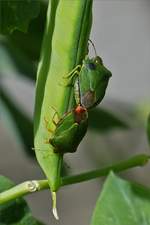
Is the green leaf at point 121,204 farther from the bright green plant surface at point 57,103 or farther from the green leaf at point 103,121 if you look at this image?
the green leaf at point 103,121

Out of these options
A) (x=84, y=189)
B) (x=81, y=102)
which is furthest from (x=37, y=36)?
(x=84, y=189)

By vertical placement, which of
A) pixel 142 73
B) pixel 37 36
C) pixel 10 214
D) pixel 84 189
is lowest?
pixel 84 189

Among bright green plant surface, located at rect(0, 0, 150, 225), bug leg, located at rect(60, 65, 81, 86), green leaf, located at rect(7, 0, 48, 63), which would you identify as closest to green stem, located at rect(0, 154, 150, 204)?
bright green plant surface, located at rect(0, 0, 150, 225)

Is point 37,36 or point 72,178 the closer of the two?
point 72,178

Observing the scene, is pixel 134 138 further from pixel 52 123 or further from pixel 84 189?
pixel 52 123

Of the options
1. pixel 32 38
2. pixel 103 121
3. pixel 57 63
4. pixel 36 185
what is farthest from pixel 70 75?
pixel 103 121

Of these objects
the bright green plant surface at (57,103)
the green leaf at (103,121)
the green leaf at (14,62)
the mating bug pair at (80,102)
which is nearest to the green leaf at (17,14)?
the bright green plant surface at (57,103)

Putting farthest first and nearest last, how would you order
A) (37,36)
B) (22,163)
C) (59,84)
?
(22,163) → (37,36) → (59,84)
